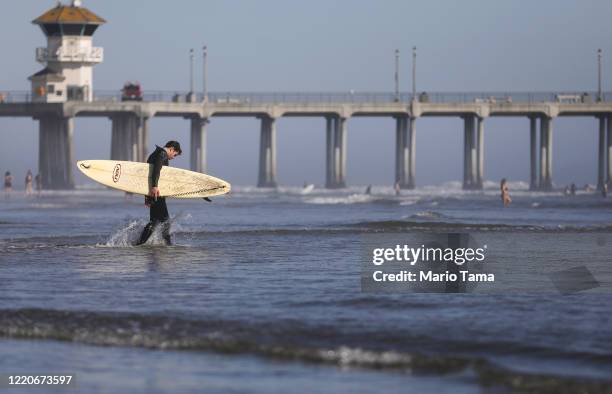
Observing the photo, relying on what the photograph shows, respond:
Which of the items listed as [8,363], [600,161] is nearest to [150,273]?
[8,363]

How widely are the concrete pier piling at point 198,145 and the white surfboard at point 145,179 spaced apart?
69.7 metres

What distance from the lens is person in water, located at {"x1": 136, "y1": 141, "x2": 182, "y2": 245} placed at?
2030 cm

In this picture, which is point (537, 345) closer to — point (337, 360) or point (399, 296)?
point (337, 360)

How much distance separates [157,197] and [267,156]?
77.0 metres

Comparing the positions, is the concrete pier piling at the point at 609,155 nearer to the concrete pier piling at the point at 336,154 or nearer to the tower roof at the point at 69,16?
the concrete pier piling at the point at 336,154

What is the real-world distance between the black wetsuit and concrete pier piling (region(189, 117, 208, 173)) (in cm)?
7238

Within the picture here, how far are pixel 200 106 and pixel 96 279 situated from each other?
7541 cm

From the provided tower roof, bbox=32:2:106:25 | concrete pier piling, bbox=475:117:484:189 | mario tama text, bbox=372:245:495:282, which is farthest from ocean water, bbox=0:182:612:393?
concrete pier piling, bbox=475:117:484:189

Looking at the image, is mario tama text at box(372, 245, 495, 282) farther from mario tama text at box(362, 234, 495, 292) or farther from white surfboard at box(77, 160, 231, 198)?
white surfboard at box(77, 160, 231, 198)

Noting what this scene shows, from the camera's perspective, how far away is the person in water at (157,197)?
66.6 feet

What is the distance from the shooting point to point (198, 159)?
311ft

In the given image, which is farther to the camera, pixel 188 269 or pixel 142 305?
pixel 188 269

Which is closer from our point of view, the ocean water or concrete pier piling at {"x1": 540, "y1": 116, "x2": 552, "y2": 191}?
the ocean water

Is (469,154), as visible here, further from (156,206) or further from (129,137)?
(156,206)
